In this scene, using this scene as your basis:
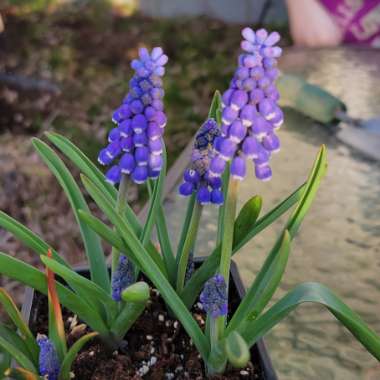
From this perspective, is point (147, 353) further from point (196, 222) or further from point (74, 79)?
point (74, 79)

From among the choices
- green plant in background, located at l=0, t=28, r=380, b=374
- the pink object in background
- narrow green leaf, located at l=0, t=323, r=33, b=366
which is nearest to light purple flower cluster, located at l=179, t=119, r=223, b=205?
green plant in background, located at l=0, t=28, r=380, b=374

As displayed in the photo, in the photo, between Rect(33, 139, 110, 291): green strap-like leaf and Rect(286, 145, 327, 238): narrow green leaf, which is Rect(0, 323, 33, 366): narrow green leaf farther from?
Rect(286, 145, 327, 238): narrow green leaf

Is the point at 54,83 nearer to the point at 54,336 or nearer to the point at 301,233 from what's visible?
the point at 301,233

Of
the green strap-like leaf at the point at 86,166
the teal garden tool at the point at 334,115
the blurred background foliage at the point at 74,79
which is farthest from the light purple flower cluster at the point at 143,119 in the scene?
the blurred background foliage at the point at 74,79

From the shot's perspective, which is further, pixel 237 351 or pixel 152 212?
pixel 152 212

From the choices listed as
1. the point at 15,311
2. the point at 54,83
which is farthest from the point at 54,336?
the point at 54,83

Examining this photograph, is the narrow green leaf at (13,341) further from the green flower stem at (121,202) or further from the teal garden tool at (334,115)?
the teal garden tool at (334,115)

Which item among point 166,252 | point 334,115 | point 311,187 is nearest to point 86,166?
point 166,252
